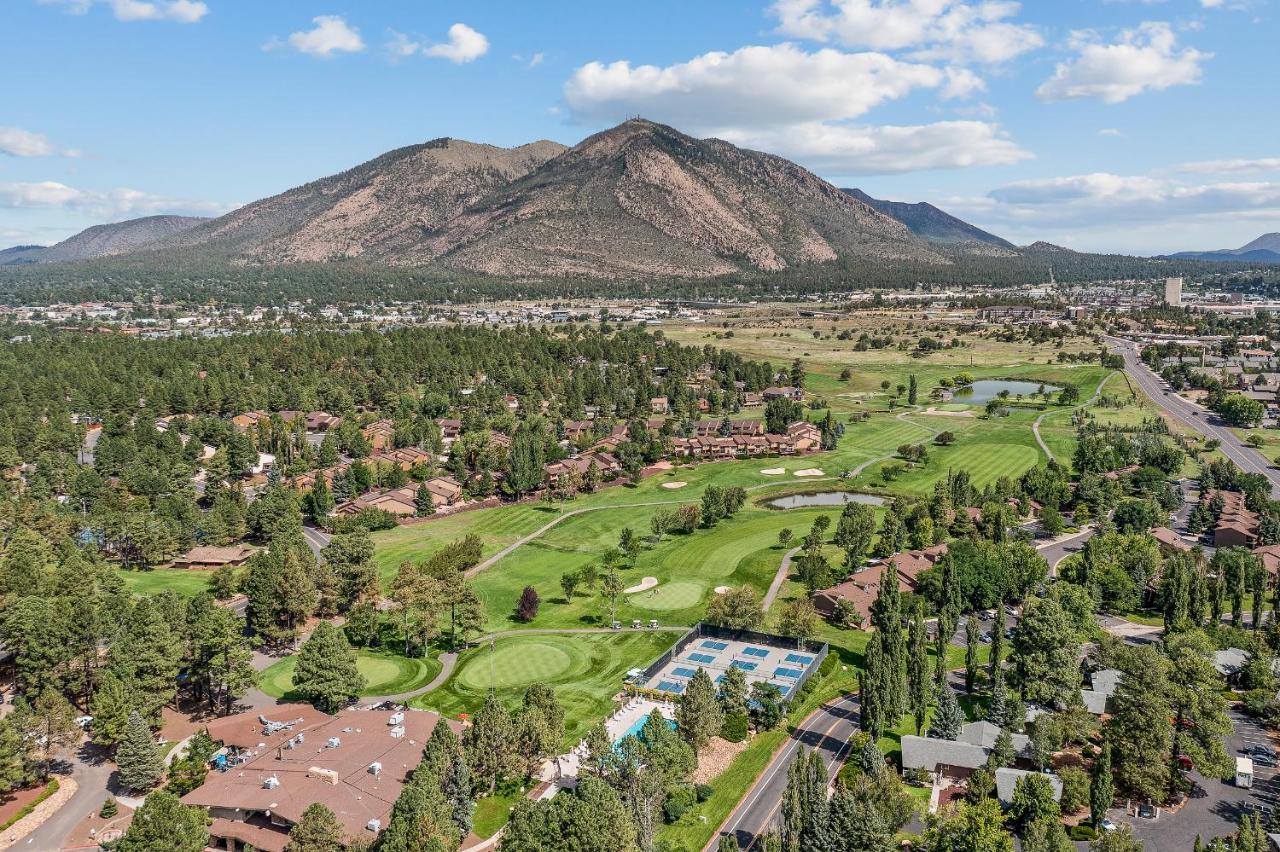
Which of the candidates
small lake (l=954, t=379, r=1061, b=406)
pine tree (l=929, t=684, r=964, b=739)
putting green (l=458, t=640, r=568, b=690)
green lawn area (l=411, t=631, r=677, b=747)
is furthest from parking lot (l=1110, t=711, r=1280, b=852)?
small lake (l=954, t=379, r=1061, b=406)

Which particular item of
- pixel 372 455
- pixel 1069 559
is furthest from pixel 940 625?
pixel 372 455

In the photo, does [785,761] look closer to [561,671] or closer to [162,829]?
[561,671]

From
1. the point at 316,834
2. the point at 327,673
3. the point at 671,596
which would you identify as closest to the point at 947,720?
the point at 671,596

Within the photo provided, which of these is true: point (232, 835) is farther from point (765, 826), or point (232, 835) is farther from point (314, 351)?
point (314, 351)

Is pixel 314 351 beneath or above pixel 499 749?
above

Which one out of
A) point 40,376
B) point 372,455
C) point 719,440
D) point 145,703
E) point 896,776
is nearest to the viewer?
point 896,776

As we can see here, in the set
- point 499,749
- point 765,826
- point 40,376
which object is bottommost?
point 765,826

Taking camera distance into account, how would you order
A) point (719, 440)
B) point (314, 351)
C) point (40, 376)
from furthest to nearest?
point (314, 351)
point (40, 376)
point (719, 440)
